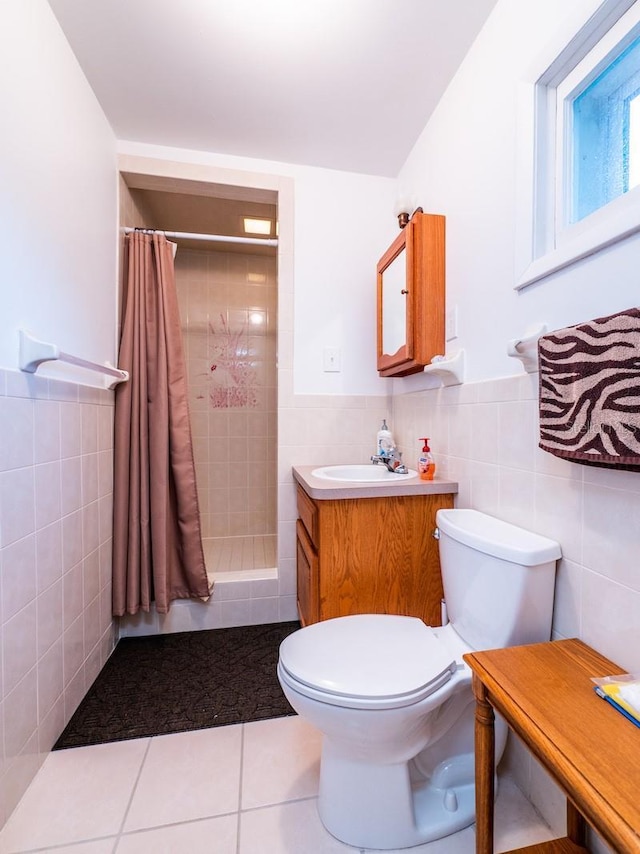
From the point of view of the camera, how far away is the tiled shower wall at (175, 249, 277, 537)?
2797mm

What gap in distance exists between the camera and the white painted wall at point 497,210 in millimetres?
875

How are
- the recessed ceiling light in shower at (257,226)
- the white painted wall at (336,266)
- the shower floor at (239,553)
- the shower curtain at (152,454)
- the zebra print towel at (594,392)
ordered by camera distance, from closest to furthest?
1. the zebra print towel at (594,392)
2. the shower curtain at (152,454)
3. the white painted wall at (336,266)
4. the shower floor at (239,553)
5. the recessed ceiling light in shower at (257,226)

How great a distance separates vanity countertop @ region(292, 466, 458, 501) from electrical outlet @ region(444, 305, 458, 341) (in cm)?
55

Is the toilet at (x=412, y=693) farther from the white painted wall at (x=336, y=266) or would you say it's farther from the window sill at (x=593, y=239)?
the white painted wall at (x=336, y=266)

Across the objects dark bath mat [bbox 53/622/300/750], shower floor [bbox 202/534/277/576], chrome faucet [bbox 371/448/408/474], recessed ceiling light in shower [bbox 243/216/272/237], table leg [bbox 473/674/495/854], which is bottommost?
dark bath mat [bbox 53/622/300/750]

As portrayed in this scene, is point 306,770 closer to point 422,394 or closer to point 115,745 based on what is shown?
point 115,745

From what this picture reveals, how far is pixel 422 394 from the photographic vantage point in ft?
5.51

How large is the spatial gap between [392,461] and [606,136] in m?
1.23

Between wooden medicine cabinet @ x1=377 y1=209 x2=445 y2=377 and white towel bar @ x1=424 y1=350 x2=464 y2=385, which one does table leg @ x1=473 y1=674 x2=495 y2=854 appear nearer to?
white towel bar @ x1=424 y1=350 x2=464 y2=385

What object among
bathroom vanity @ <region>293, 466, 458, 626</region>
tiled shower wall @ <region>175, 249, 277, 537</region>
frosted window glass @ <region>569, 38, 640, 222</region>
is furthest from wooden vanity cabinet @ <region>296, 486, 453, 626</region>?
tiled shower wall @ <region>175, 249, 277, 537</region>

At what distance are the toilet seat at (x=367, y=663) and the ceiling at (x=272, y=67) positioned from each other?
1.85m

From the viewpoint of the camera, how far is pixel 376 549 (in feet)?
4.27

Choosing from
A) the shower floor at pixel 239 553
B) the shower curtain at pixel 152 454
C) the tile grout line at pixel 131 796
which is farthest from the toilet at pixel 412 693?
the shower floor at pixel 239 553

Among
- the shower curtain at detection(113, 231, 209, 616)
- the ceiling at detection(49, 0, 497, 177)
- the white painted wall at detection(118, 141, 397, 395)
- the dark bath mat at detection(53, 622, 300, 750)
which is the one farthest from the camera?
the white painted wall at detection(118, 141, 397, 395)
